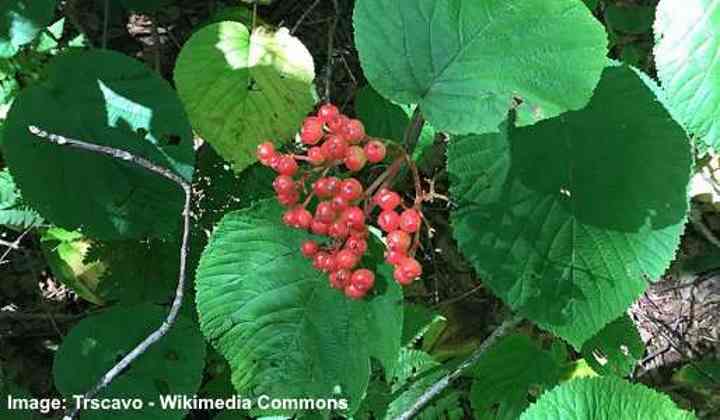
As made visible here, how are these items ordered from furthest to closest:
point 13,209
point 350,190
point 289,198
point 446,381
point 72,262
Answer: point 72,262 < point 13,209 < point 446,381 < point 289,198 < point 350,190

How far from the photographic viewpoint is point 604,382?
1.68 metres

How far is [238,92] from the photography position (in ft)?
7.28

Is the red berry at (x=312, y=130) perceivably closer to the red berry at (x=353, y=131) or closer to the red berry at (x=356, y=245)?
the red berry at (x=353, y=131)

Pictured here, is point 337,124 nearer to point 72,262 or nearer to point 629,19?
point 72,262

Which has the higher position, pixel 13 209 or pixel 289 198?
pixel 289 198

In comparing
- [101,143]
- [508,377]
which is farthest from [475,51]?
[508,377]

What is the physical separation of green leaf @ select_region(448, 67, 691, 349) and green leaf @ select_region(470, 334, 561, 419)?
2.39ft

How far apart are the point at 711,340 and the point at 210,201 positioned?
185 centimetres

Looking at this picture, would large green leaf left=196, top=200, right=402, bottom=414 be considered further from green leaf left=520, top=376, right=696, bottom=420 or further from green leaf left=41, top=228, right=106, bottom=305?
green leaf left=41, top=228, right=106, bottom=305

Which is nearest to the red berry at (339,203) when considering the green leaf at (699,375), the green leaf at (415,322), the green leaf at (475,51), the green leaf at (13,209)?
the green leaf at (475,51)

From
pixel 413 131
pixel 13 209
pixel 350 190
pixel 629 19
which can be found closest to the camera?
pixel 350 190

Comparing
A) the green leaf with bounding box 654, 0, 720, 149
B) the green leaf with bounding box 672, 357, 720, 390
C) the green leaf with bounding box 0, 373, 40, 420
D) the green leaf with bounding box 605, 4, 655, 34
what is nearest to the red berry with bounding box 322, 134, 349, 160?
the green leaf with bounding box 654, 0, 720, 149

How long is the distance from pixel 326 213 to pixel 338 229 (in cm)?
4

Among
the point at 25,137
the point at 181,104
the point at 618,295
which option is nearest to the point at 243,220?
the point at 181,104
